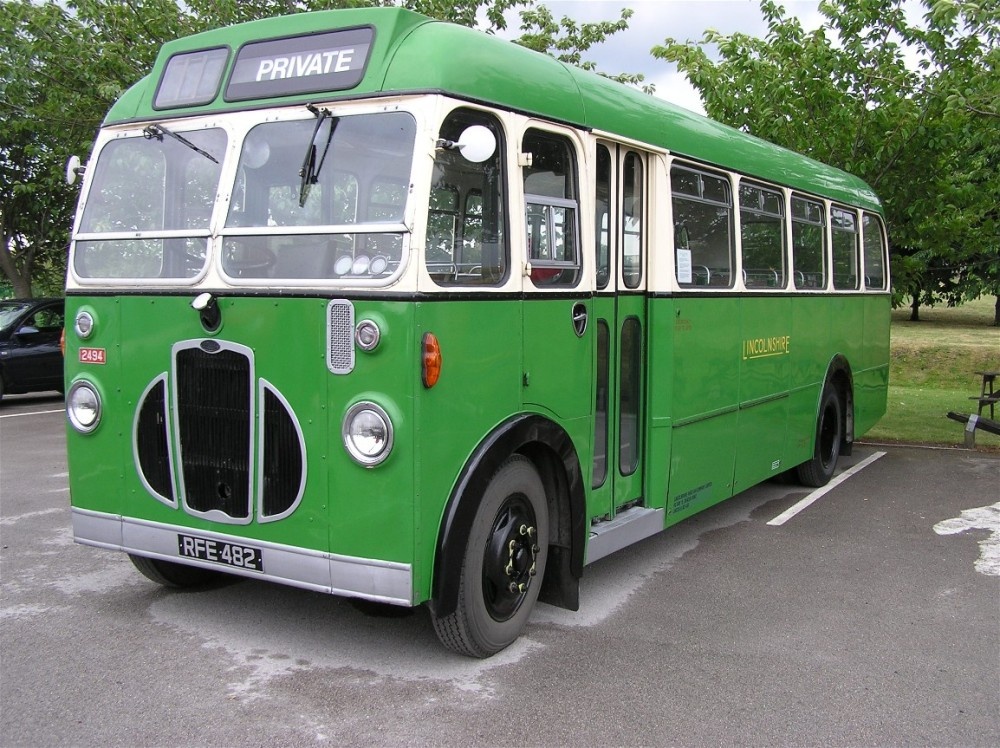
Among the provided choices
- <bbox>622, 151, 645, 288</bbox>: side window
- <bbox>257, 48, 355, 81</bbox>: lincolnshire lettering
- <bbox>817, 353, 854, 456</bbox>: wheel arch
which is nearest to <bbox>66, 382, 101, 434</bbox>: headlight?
<bbox>257, 48, 355, 81</bbox>: lincolnshire lettering

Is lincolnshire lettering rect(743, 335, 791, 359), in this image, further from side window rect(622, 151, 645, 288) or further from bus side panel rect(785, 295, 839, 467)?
side window rect(622, 151, 645, 288)

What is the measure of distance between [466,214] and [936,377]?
21504 mm

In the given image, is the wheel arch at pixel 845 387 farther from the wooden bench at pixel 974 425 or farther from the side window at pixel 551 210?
the side window at pixel 551 210

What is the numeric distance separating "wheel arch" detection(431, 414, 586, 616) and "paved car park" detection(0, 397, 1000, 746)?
13.0 inches

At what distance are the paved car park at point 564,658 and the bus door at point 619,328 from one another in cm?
68

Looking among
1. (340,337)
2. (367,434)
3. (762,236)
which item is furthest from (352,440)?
(762,236)

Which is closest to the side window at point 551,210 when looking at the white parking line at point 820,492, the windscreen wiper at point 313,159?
the windscreen wiper at point 313,159

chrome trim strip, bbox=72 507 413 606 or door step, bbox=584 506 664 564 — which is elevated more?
chrome trim strip, bbox=72 507 413 606

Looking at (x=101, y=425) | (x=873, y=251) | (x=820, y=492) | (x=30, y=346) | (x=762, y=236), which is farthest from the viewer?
(x=30, y=346)

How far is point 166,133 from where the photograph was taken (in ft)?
15.3

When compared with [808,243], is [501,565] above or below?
below

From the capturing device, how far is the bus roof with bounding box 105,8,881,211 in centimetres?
410

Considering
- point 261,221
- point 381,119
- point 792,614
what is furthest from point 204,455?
point 792,614

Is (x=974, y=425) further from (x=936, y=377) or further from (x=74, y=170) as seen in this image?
(x=936, y=377)
